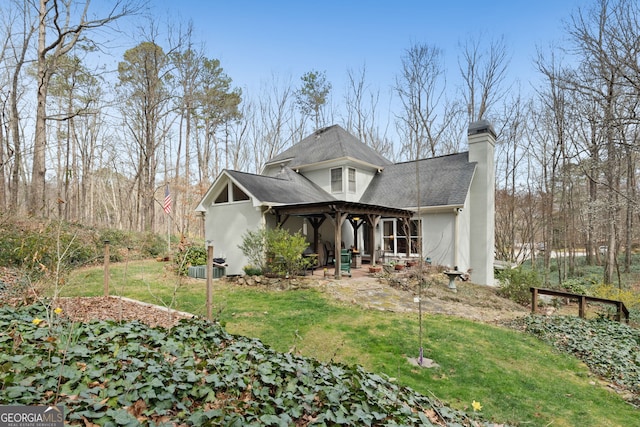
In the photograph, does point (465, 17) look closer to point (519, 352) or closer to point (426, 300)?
point (426, 300)

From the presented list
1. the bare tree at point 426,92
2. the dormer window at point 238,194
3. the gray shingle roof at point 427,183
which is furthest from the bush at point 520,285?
the bare tree at point 426,92

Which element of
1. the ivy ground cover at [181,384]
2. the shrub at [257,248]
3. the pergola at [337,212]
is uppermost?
the pergola at [337,212]

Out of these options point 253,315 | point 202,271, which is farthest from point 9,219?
point 253,315

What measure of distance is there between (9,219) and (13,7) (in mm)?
12031

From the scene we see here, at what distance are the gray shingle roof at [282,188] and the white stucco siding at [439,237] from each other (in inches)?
203

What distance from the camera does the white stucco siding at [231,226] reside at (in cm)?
1194

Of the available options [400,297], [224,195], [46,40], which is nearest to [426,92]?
[224,195]

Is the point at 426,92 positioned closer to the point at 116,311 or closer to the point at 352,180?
the point at 352,180

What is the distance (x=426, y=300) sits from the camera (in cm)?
899

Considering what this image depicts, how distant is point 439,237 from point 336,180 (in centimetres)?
604

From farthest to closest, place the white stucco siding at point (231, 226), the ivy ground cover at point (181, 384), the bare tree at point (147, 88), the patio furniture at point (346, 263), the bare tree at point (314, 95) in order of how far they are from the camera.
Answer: the bare tree at point (314, 95), the bare tree at point (147, 88), the white stucco siding at point (231, 226), the patio furniture at point (346, 263), the ivy ground cover at point (181, 384)

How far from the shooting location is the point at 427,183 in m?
15.3

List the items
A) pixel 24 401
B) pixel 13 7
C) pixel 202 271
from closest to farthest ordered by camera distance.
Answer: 1. pixel 24 401
2. pixel 202 271
3. pixel 13 7

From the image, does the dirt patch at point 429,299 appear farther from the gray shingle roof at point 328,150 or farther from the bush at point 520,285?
the gray shingle roof at point 328,150
